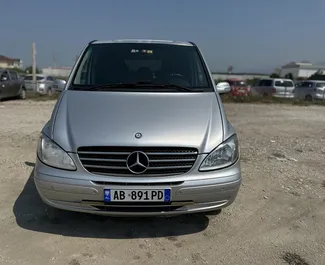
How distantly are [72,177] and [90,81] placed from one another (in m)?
1.52

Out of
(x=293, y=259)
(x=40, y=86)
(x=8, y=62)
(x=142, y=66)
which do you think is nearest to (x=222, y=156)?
(x=293, y=259)

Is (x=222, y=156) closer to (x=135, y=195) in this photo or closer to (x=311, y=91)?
(x=135, y=195)

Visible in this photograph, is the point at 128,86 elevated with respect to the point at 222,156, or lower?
elevated

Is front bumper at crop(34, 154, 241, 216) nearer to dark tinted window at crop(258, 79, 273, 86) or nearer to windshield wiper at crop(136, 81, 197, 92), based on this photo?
windshield wiper at crop(136, 81, 197, 92)

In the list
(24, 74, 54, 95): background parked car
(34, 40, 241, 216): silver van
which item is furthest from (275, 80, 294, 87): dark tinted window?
(34, 40, 241, 216): silver van

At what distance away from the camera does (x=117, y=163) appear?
110 inches

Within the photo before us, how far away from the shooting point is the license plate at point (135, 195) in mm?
2729

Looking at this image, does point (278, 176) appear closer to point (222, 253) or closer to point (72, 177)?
point (222, 253)

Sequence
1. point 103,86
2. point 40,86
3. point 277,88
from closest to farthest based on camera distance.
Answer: point 103,86, point 277,88, point 40,86

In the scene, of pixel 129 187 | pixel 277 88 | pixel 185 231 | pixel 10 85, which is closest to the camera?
pixel 129 187

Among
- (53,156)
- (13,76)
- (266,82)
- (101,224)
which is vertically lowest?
(266,82)

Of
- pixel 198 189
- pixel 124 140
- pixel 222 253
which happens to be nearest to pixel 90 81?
pixel 124 140

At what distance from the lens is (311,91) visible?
64.8ft

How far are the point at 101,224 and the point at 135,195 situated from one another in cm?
78
